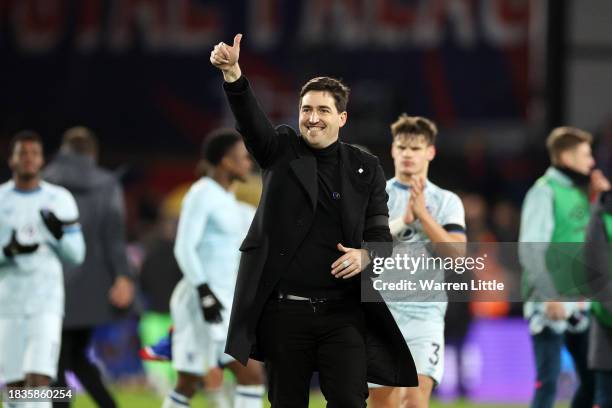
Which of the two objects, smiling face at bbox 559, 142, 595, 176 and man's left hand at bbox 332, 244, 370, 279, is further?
smiling face at bbox 559, 142, 595, 176

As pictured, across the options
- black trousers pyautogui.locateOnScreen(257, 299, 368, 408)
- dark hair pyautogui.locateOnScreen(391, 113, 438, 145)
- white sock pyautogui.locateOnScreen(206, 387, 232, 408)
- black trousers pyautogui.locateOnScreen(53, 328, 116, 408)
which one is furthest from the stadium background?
black trousers pyautogui.locateOnScreen(257, 299, 368, 408)

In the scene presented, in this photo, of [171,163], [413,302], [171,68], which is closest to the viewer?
[413,302]

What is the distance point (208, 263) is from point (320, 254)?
3.02m

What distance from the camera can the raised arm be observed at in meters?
6.97

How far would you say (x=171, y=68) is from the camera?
24.2m

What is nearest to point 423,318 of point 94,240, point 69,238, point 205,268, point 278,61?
point 205,268

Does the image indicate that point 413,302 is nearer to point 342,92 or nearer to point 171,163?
point 342,92

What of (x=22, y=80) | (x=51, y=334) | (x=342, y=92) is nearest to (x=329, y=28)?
(x=22, y=80)

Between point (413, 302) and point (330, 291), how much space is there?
1.57 meters

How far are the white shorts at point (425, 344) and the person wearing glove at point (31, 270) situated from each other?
7.73ft

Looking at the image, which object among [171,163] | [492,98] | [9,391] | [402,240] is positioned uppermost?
[492,98]

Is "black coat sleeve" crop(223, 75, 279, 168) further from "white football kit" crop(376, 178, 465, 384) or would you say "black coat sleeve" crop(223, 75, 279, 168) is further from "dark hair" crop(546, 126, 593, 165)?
"dark hair" crop(546, 126, 593, 165)

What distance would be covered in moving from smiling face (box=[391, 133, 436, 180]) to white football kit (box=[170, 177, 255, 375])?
1.67 metres

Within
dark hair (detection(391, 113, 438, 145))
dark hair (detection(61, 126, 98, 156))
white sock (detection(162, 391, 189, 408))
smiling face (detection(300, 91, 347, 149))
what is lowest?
white sock (detection(162, 391, 189, 408))
